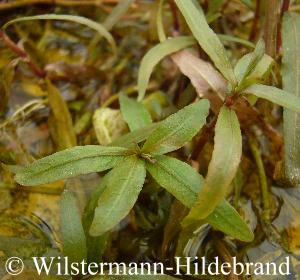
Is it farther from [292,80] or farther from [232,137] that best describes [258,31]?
[232,137]

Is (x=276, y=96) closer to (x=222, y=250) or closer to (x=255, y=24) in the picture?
(x=222, y=250)

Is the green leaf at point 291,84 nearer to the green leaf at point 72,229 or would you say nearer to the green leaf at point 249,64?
the green leaf at point 249,64

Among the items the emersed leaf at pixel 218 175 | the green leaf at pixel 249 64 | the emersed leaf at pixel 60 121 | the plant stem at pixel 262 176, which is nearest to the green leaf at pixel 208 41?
the green leaf at pixel 249 64

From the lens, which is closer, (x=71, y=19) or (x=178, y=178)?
(x=178, y=178)

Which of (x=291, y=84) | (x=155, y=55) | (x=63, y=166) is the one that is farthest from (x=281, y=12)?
(x=63, y=166)

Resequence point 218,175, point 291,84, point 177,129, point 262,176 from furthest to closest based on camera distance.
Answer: point 262,176, point 291,84, point 177,129, point 218,175

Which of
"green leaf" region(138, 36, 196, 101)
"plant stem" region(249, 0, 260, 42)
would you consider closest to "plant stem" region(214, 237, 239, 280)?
"green leaf" region(138, 36, 196, 101)

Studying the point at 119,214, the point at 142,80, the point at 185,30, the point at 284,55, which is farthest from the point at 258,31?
the point at 119,214
